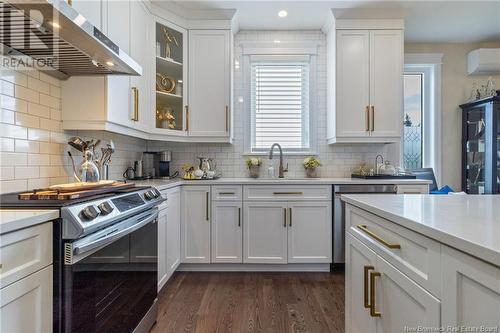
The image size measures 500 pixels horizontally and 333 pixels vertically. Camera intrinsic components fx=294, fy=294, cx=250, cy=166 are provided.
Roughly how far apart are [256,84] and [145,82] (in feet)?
4.67

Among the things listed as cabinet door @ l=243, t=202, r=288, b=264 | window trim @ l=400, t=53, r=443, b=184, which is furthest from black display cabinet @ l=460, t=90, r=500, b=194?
cabinet door @ l=243, t=202, r=288, b=264

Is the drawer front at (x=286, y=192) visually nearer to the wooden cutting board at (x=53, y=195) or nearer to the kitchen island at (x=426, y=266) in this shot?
the kitchen island at (x=426, y=266)

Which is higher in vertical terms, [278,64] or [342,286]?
[278,64]

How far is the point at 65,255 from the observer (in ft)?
3.57

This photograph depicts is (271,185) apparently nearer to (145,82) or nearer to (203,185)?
(203,185)

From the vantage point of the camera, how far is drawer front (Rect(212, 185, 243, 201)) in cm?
290

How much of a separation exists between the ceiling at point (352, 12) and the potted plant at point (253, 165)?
1.55 metres

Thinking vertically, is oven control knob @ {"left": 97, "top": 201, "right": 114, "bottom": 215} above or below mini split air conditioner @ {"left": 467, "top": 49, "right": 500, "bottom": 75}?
below

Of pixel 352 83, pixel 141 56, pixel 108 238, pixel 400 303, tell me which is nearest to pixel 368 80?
pixel 352 83

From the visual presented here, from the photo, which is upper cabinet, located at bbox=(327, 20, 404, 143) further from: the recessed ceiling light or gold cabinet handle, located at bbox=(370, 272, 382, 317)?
gold cabinet handle, located at bbox=(370, 272, 382, 317)

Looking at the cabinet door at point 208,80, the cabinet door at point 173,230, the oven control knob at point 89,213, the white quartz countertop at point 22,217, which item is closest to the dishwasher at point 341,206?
the cabinet door at point 208,80

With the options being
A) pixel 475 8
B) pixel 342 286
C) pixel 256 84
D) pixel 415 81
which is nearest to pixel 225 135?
pixel 256 84

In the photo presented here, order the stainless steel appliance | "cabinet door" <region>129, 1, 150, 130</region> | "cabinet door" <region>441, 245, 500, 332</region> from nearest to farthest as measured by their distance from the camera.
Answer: "cabinet door" <region>441, 245, 500, 332</region>
the stainless steel appliance
"cabinet door" <region>129, 1, 150, 130</region>

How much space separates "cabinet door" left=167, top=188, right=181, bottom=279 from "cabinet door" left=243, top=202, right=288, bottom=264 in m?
0.63
